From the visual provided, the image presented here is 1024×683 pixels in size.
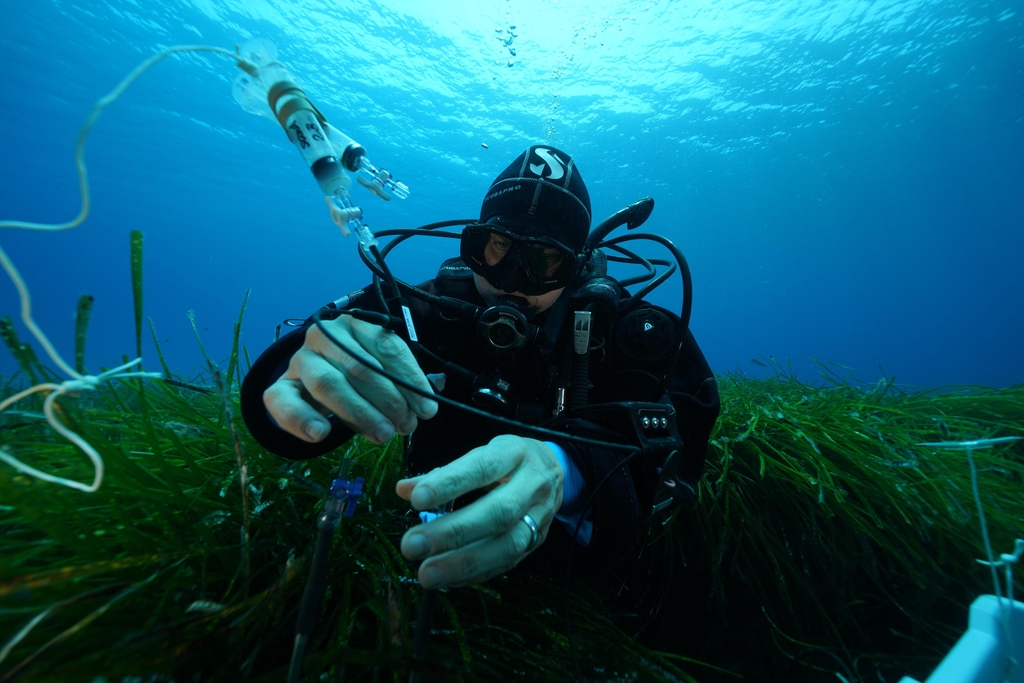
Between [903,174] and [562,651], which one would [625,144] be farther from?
[903,174]

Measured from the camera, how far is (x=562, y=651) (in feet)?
4.07

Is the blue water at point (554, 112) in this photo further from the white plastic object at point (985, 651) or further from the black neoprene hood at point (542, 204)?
the white plastic object at point (985, 651)

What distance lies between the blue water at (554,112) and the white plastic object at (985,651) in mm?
2405

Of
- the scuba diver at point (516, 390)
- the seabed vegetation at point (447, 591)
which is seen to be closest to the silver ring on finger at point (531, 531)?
the scuba diver at point (516, 390)

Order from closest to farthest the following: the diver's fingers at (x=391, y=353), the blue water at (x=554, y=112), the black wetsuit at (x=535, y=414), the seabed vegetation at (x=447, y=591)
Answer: the seabed vegetation at (x=447, y=591) < the diver's fingers at (x=391, y=353) < the black wetsuit at (x=535, y=414) < the blue water at (x=554, y=112)

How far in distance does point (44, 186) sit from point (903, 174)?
67.7 m

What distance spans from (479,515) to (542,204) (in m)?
1.81

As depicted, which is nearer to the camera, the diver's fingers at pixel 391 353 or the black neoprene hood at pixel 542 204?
the diver's fingers at pixel 391 353

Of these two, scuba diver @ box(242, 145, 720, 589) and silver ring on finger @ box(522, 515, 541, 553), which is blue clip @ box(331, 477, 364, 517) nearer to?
scuba diver @ box(242, 145, 720, 589)

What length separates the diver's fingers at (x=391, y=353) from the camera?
3.54ft

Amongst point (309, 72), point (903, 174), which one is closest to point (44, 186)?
point (309, 72)

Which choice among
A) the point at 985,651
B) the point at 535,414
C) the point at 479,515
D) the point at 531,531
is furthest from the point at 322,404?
the point at 985,651

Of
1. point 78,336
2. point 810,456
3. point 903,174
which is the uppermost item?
point 903,174

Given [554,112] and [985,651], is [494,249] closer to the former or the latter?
[985,651]
